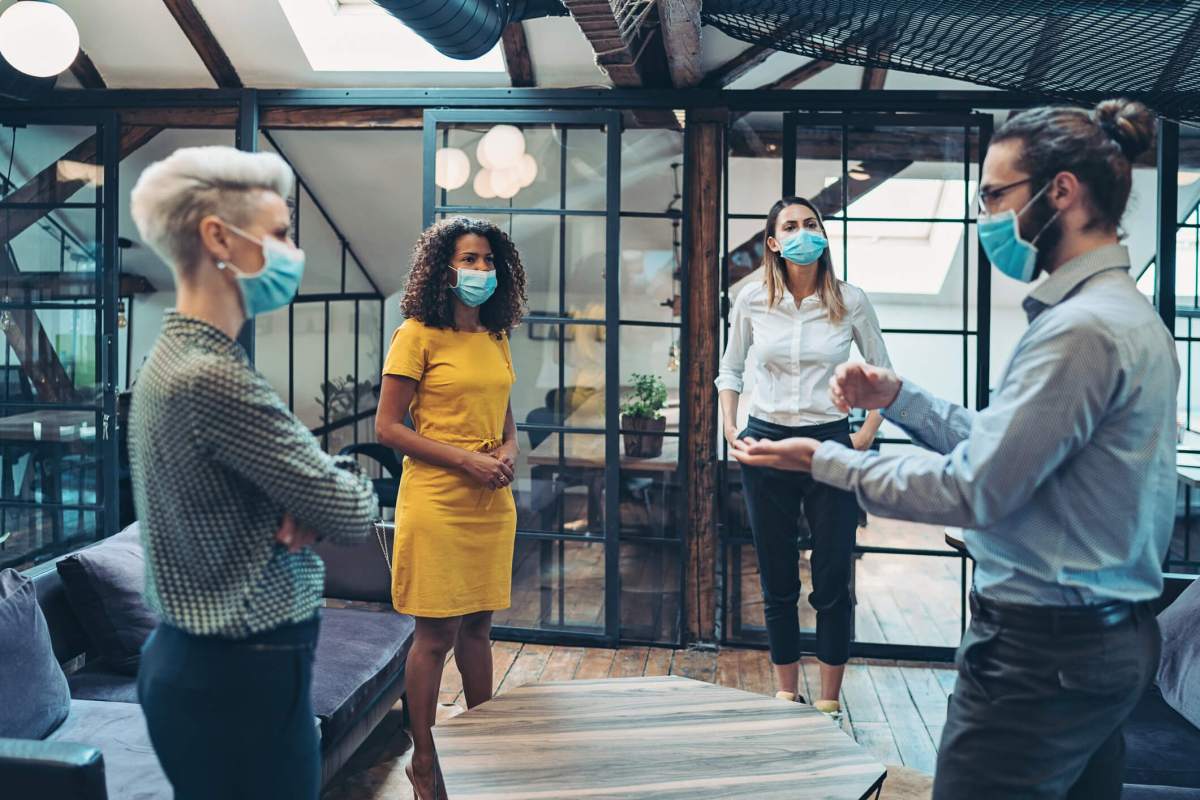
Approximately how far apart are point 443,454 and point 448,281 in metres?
0.42

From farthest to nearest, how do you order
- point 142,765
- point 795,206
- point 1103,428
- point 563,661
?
point 563,661 < point 795,206 < point 142,765 < point 1103,428

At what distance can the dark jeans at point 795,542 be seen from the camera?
3291 mm

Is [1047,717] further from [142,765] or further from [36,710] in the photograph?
[36,710]

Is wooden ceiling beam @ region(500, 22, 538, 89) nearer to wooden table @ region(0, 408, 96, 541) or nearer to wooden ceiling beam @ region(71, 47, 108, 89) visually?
wooden ceiling beam @ region(71, 47, 108, 89)

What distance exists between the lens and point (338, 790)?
3.04 m

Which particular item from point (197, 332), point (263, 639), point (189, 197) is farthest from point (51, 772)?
point (189, 197)

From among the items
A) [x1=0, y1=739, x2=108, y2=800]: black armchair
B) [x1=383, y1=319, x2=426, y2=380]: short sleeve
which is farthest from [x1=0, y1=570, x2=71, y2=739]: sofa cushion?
[x1=383, y1=319, x2=426, y2=380]: short sleeve

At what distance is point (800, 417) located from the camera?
3.32 m

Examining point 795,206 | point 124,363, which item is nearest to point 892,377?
point 795,206

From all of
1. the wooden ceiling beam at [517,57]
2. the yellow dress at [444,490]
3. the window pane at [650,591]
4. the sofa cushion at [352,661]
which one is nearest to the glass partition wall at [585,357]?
the window pane at [650,591]

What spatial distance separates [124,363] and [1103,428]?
18.8 ft

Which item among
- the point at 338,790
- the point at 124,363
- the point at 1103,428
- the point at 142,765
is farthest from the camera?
the point at 124,363

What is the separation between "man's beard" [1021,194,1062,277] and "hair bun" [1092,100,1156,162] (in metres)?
0.13

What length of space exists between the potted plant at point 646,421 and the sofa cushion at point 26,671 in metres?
2.30
